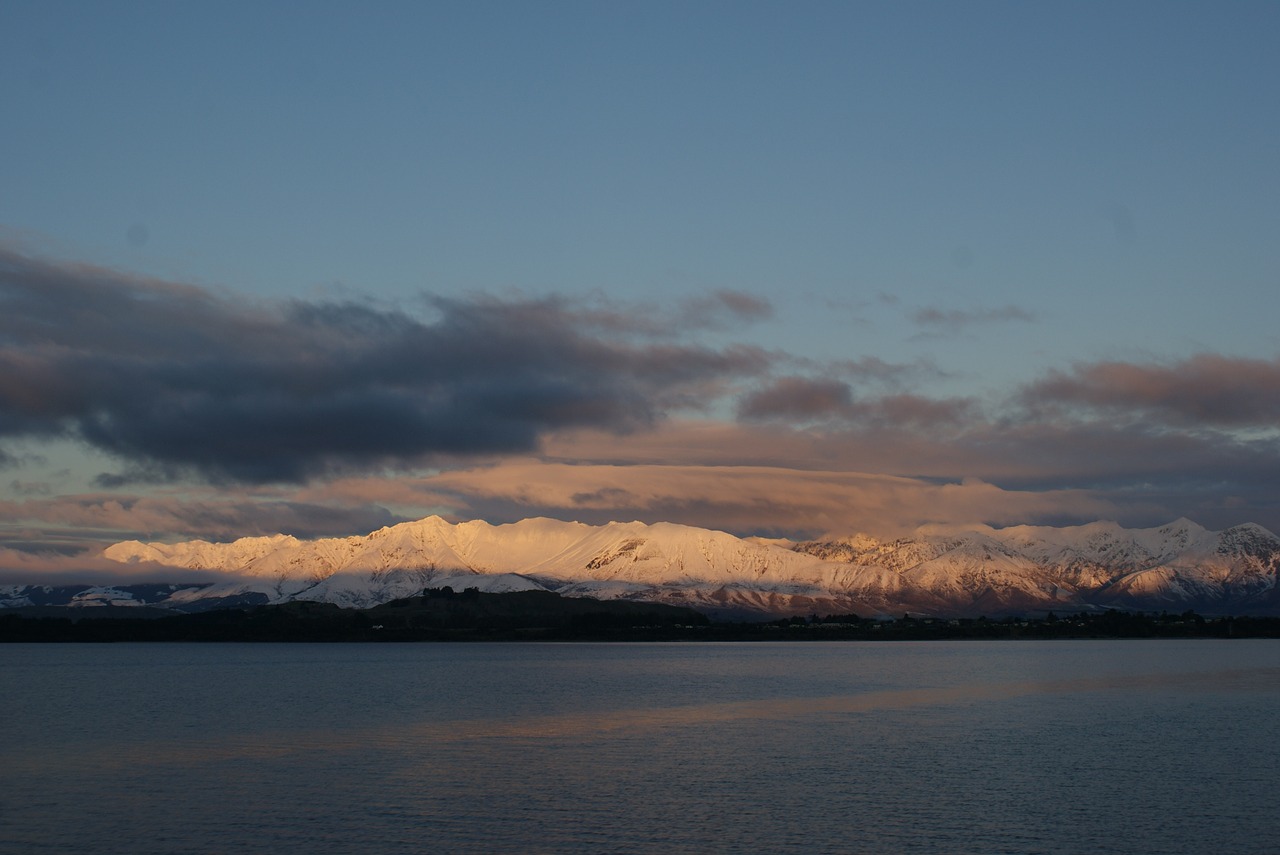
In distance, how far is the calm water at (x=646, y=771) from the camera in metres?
55.2

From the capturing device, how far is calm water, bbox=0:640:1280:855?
181 ft

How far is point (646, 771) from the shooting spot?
73.1 metres

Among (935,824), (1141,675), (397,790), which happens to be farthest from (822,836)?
(1141,675)

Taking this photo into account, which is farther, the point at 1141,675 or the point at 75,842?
the point at 1141,675

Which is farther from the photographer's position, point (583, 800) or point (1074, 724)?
point (1074, 724)

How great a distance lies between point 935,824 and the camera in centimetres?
5744

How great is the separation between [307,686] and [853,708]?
71451mm

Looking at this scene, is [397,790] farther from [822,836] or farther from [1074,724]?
[1074,724]

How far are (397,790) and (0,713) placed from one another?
64254 mm

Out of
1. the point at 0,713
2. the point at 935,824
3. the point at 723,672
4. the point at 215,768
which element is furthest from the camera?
the point at 723,672

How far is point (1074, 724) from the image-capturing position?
9919 cm

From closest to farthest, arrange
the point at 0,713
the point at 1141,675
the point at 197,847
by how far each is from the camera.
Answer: the point at 197,847
the point at 0,713
the point at 1141,675

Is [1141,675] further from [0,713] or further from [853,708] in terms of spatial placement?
[0,713]

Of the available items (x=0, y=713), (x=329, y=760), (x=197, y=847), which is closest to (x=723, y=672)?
(x=0, y=713)
